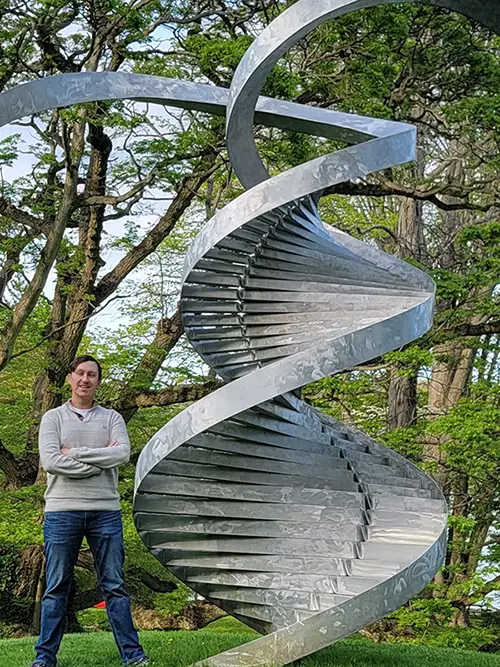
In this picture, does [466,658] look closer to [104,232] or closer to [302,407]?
[302,407]

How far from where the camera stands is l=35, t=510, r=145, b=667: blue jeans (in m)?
5.03

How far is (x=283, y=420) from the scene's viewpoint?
589 centimetres

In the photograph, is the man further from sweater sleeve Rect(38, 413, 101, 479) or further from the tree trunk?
the tree trunk

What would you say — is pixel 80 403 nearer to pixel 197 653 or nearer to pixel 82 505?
pixel 82 505

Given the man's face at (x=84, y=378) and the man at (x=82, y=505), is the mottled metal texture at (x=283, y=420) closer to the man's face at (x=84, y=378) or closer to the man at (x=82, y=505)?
the man at (x=82, y=505)

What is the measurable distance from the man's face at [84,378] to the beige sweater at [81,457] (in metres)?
0.11

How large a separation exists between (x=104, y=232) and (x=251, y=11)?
387 cm

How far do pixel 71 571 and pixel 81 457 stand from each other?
676 mm

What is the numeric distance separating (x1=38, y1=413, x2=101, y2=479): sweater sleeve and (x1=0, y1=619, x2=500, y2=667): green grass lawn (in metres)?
1.17

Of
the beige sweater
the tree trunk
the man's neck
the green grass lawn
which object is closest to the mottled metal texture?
the beige sweater

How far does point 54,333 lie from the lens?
12359 millimetres

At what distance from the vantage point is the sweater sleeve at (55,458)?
4887 mm

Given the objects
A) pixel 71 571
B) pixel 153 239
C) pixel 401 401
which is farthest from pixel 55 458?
pixel 401 401

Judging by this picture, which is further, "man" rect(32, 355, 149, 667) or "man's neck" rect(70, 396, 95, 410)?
"man's neck" rect(70, 396, 95, 410)
